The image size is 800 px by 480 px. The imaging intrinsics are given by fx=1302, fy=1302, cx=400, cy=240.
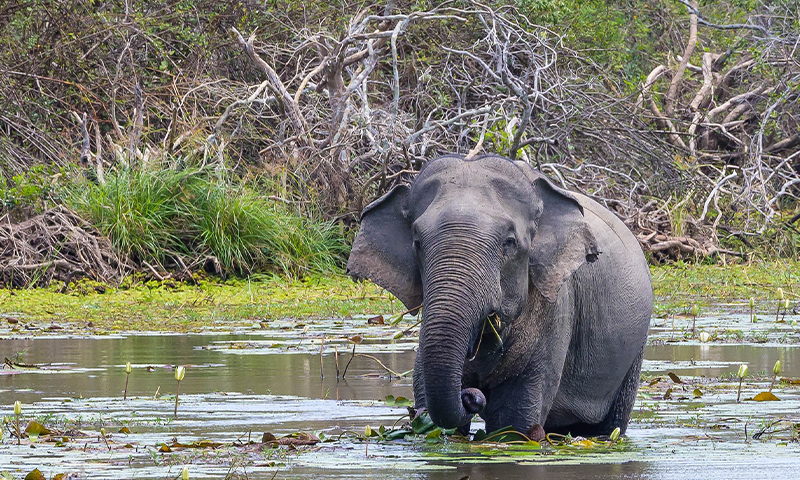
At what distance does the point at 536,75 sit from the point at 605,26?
471 cm

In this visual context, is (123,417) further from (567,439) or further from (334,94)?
(334,94)

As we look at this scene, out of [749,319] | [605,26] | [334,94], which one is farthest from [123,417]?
[605,26]

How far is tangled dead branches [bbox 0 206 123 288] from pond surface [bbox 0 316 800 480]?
4.21 m

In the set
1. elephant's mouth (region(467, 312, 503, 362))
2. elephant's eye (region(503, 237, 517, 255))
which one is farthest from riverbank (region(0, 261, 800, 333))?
elephant's eye (region(503, 237, 517, 255))

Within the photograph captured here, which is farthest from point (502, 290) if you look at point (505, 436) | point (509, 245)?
point (505, 436)

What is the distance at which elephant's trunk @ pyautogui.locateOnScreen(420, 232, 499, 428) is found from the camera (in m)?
5.41

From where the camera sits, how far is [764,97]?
72.2 feet

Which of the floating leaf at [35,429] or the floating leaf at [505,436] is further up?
the floating leaf at [35,429]

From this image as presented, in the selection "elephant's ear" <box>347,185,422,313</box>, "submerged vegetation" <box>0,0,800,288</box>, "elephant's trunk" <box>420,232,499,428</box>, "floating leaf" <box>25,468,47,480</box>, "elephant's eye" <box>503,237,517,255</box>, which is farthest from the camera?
"submerged vegetation" <box>0,0,800,288</box>

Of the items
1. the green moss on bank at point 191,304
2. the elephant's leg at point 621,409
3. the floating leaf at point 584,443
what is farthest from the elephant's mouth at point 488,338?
the green moss on bank at point 191,304

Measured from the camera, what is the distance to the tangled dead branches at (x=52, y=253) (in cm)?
1585

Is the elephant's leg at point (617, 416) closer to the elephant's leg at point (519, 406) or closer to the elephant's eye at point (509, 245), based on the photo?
the elephant's leg at point (519, 406)

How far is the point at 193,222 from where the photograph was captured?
55.7ft

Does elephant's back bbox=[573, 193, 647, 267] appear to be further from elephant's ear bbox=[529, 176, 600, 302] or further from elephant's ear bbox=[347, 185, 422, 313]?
elephant's ear bbox=[347, 185, 422, 313]
